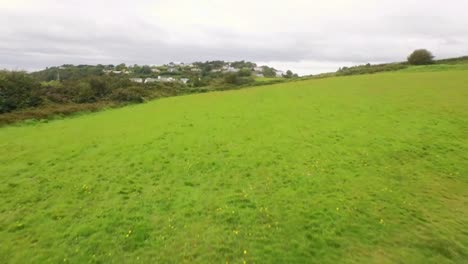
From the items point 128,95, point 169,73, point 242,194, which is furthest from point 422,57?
point 169,73

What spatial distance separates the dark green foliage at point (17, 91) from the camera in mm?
28655

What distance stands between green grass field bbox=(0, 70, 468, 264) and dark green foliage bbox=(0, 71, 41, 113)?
39.8 feet

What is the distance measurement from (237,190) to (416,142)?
10.6 meters

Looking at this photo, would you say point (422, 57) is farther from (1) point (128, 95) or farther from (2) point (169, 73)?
(2) point (169, 73)

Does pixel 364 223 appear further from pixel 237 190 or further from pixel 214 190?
pixel 214 190

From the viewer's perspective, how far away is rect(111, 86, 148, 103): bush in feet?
139

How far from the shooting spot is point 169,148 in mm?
15492

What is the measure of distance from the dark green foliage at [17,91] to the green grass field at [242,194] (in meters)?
12.1

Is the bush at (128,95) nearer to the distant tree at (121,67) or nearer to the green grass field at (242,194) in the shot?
the green grass field at (242,194)

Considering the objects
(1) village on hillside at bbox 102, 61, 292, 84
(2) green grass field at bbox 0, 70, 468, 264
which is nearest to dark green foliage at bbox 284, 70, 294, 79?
(1) village on hillside at bbox 102, 61, 292, 84

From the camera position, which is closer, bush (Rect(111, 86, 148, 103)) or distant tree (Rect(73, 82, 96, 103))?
distant tree (Rect(73, 82, 96, 103))

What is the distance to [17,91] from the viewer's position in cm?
3042

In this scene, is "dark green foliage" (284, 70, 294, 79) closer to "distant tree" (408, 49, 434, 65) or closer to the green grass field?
"distant tree" (408, 49, 434, 65)

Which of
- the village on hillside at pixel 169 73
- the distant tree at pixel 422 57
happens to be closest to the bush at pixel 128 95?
the village on hillside at pixel 169 73
